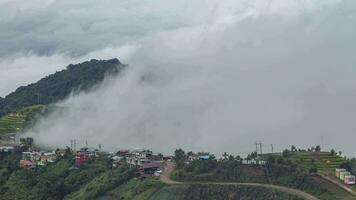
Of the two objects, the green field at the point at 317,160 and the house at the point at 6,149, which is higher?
the house at the point at 6,149

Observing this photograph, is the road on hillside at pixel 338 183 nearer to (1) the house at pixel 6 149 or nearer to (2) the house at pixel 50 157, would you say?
(2) the house at pixel 50 157

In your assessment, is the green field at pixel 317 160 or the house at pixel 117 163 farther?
the house at pixel 117 163

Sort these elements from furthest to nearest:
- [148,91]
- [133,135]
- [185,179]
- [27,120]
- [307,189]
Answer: [148,91]
[27,120]
[133,135]
[185,179]
[307,189]

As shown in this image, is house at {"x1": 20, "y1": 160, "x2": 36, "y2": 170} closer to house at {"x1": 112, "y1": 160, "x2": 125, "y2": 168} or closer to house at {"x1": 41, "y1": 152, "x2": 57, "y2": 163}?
house at {"x1": 41, "y1": 152, "x2": 57, "y2": 163}

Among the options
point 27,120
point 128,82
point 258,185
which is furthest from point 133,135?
point 258,185

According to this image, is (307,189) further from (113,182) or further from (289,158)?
(113,182)

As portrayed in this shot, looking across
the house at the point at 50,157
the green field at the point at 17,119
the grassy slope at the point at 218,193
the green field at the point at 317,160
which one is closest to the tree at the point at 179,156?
the green field at the point at 317,160

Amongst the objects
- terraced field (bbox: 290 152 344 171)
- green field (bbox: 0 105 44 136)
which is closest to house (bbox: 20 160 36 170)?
green field (bbox: 0 105 44 136)

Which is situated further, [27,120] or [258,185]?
[27,120]
